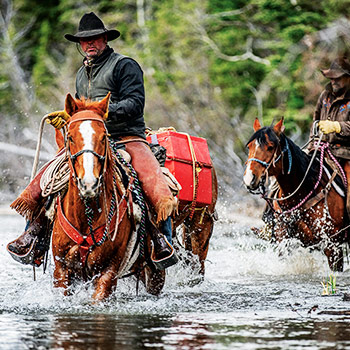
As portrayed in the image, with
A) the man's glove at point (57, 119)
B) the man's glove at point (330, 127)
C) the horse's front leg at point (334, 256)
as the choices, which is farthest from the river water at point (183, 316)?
the man's glove at point (330, 127)

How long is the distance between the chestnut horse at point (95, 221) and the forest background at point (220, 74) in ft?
39.5

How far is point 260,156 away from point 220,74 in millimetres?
16473

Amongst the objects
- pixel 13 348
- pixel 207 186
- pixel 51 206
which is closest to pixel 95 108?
pixel 51 206

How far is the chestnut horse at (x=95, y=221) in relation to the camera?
23.1 feet

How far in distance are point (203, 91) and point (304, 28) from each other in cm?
406

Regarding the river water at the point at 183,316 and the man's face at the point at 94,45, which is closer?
the river water at the point at 183,316

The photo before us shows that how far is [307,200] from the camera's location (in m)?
11.1

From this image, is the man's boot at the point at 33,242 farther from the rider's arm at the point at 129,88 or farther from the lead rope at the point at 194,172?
the lead rope at the point at 194,172

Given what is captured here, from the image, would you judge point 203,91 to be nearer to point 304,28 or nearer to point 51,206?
point 304,28

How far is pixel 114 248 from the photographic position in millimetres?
7598

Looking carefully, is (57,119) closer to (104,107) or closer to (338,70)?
(104,107)

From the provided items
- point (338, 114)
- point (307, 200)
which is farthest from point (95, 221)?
point (338, 114)

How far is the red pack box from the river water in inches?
39.5

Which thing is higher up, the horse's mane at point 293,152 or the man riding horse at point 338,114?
the man riding horse at point 338,114
